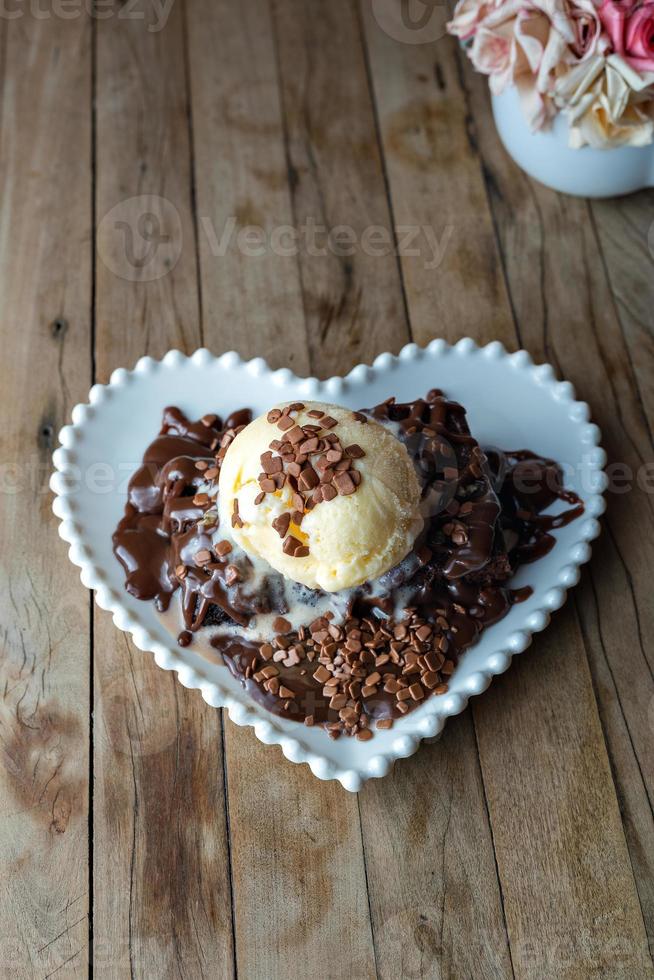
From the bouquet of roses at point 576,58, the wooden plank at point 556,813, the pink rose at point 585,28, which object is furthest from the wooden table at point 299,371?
the pink rose at point 585,28

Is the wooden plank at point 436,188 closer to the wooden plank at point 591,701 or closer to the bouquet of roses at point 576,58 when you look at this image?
the wooden plank at point 591,701

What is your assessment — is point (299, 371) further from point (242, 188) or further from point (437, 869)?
point (437, 869)

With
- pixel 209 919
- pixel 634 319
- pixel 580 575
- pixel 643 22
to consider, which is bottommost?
pixel 209 919

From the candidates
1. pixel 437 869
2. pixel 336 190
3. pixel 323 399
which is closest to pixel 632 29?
pixel 336 190

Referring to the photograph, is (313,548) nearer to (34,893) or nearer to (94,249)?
(34,893)

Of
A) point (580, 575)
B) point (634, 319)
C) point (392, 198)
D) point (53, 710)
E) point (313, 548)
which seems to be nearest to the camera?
point (313, 548)

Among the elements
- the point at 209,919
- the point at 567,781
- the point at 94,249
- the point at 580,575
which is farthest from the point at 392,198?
the point at 209,919
